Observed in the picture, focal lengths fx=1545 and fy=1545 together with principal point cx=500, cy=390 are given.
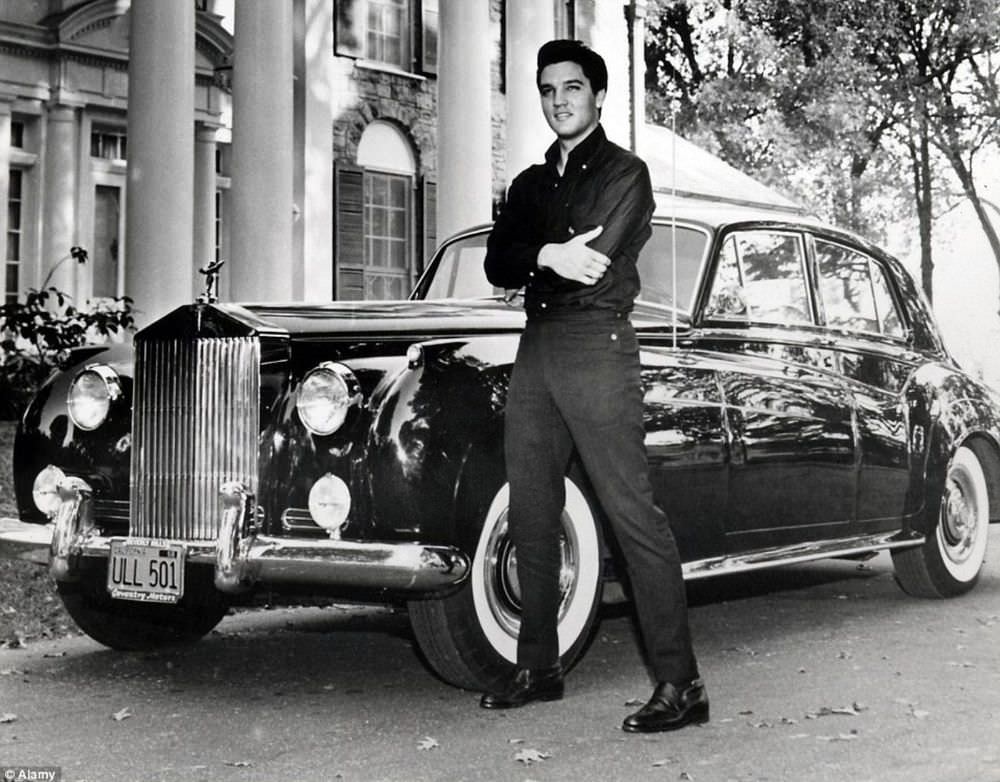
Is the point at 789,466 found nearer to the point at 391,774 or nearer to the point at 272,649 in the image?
the point at 272,649

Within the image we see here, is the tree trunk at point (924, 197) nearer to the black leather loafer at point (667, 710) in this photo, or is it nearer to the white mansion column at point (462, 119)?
the white mansion column at point (462, 119)

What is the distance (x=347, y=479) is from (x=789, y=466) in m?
2.14

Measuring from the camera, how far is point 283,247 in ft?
46.1

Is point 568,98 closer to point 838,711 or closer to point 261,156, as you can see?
point 838,711

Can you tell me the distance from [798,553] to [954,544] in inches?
64.6

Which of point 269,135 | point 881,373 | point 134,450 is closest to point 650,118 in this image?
point 269,135

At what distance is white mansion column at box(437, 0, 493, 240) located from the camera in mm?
16875

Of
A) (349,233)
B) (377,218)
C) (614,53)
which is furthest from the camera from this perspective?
(614,53)

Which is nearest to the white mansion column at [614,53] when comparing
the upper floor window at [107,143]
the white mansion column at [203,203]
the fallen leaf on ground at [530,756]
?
the white mansion column at [203,203]

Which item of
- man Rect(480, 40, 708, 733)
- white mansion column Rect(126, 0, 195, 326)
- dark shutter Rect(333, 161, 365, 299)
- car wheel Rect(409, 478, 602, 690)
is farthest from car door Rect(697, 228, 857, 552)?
dark shutter Rect(333, 161, 365, 299)

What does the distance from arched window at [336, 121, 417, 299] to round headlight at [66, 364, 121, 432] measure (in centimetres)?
1293

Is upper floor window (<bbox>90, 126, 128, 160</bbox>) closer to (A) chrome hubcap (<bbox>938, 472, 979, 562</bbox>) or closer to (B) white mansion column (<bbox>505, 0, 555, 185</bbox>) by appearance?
(B) white mansion column (<bbox>505, 0, 555, 185</bbox>)

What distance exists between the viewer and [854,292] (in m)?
7.18

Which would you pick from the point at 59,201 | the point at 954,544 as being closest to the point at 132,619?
the point at 954,544
